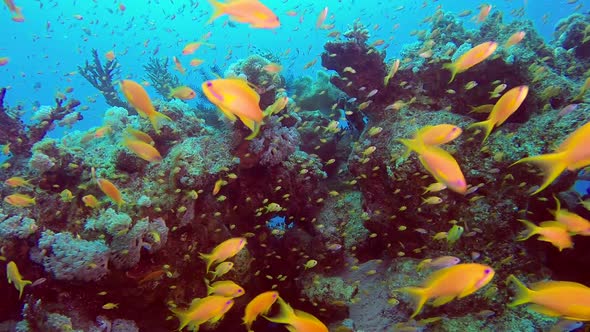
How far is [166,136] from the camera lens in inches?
222

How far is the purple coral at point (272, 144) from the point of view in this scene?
539cm

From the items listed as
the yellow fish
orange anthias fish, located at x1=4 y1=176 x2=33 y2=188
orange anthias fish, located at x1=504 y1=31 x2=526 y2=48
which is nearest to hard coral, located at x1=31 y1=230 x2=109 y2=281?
the yellow fish

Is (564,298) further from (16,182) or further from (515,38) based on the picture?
(16,182)

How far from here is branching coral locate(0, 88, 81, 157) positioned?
19.3 feet

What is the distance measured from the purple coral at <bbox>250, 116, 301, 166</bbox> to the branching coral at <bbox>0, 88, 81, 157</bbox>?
4.03m

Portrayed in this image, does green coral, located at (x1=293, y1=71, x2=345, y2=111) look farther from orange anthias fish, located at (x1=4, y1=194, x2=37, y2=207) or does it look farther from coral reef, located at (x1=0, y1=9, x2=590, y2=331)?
orange anthias fish, located at (x1=4, y1=194, x2=37, y2=207)

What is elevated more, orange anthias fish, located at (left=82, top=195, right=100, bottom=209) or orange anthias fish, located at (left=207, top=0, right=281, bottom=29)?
orange anthias fish, located at (left=207, top=0, right=281, bottom=29)

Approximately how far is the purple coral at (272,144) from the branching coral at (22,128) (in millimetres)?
4028

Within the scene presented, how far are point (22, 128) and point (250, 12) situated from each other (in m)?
5.80

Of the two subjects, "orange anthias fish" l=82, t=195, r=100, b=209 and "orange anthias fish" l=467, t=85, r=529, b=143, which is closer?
"orange anthias fish" l=467, t=85, r=529, b=143

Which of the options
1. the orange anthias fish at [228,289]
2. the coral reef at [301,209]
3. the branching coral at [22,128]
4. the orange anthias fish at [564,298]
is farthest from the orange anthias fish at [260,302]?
the branching coral at [22,128]

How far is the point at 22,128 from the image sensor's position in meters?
6.17

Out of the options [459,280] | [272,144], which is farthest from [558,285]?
[272,144]

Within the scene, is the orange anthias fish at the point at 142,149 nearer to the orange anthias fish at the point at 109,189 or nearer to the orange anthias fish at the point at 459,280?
the orange anthias fish at the point at 109,189
